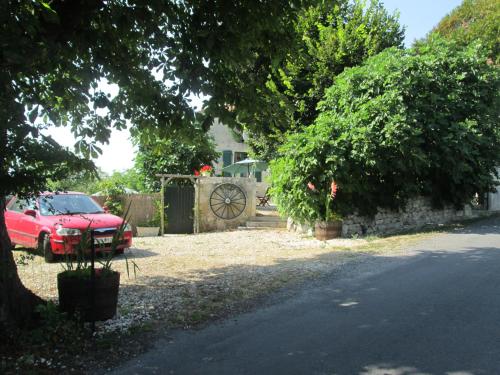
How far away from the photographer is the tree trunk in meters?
4.41

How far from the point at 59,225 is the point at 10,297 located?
4.98 meters

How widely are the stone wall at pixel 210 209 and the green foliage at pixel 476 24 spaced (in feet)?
44.6

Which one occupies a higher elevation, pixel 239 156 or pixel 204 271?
pixel 239 156

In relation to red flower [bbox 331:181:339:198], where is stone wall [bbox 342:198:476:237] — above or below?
below

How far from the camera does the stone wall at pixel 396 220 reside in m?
13.0

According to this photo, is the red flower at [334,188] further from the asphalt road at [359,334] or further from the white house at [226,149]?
the white house at [226,149]

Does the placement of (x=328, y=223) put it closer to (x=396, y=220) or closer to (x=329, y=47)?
(x=396, y=220)

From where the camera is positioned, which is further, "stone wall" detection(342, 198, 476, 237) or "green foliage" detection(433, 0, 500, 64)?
"green foliage" detection(433, 0, 500, 64)

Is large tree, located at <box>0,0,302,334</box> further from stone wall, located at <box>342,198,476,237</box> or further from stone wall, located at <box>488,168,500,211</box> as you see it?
stone wall, located at <box>488,168,500,211</box>

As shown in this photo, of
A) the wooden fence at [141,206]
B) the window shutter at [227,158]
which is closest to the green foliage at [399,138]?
the wooden fence at [141,206]

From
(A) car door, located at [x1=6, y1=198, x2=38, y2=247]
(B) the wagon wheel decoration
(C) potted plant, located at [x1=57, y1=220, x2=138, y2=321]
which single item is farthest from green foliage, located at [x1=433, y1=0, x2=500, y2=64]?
(C) potted plant, located at [x1=57, y1=220, x2=138, y2=321]

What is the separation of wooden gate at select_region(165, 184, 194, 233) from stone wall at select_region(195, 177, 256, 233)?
→ 25 cm

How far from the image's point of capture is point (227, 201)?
15.8 meters

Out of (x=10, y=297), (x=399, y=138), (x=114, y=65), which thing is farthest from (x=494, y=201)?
(x=10, y=297)
